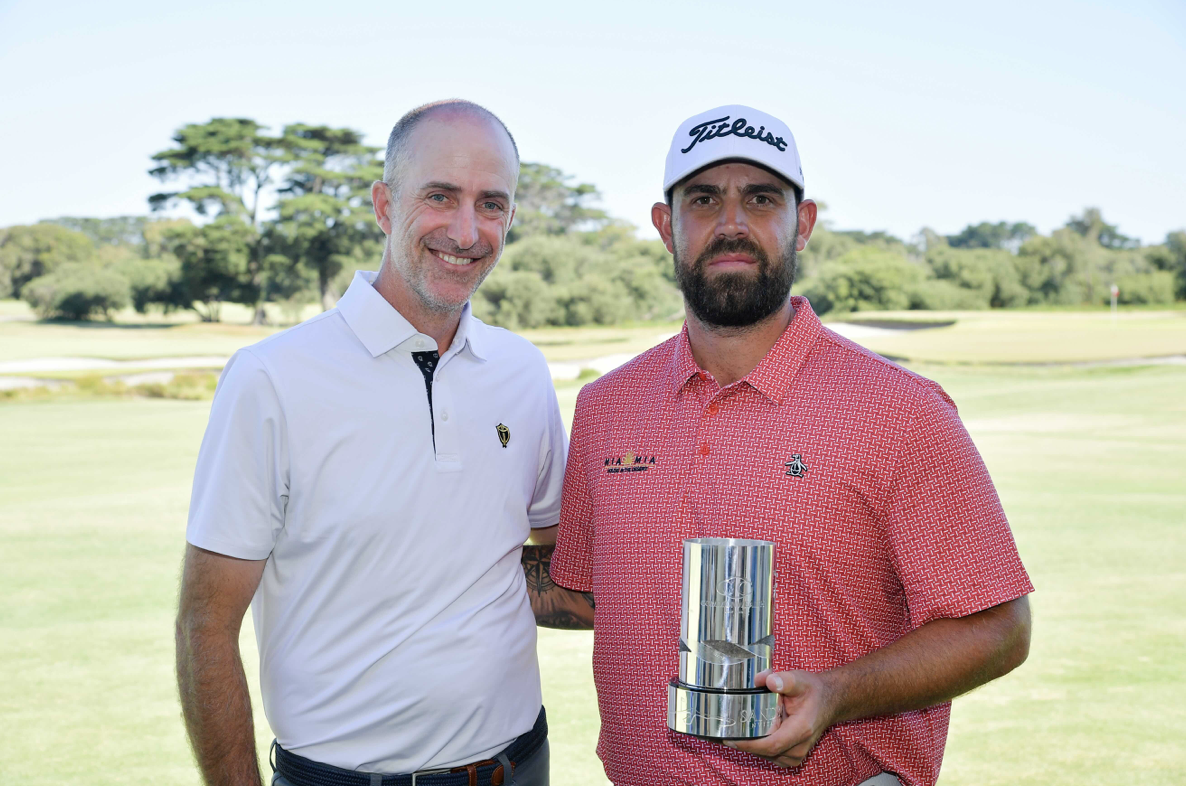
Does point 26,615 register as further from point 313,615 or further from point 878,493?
point 878,493

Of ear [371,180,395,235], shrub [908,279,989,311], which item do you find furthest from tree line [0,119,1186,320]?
ear [371,180,395,235]

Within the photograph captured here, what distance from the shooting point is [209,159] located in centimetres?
5009

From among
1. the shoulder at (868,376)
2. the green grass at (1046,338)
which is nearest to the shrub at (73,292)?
the green grass at (1046,338)

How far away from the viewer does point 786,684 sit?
178 centimetres

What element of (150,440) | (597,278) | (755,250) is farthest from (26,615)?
(597,278)

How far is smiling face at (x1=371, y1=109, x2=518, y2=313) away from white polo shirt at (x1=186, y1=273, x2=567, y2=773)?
0.53ft

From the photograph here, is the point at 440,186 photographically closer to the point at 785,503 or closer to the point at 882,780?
the point at 785,503

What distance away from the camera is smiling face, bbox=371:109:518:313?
107 inches

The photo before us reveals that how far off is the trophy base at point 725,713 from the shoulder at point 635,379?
3.24 ft

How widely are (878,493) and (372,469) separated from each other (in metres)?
1.19

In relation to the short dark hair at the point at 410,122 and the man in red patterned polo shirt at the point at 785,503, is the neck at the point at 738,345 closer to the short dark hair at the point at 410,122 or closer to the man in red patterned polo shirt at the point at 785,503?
the man in red patterned polo shirt at the point at 785,503

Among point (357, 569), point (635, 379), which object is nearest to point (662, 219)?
point (635, 379)

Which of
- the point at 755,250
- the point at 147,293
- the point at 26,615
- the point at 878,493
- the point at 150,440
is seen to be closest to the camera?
the point at 878,493

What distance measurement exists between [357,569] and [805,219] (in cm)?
144
